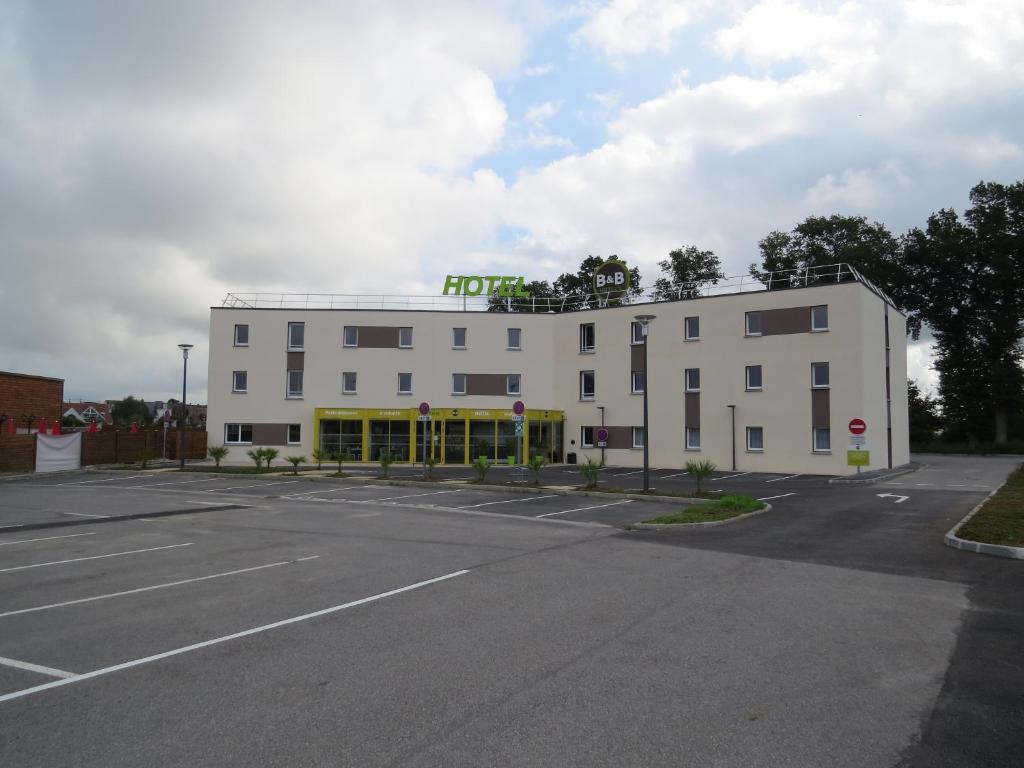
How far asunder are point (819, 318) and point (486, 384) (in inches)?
725

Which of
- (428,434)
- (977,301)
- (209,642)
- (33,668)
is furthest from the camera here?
(977,301)

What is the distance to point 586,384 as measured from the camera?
4122cm

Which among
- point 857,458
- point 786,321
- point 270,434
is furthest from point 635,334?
point 270,434

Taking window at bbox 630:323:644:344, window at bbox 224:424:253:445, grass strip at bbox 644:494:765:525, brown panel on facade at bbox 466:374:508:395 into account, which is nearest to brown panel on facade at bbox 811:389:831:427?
window at bbox 630:323:644:344

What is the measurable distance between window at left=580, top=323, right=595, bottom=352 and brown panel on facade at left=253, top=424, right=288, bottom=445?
1805 cm

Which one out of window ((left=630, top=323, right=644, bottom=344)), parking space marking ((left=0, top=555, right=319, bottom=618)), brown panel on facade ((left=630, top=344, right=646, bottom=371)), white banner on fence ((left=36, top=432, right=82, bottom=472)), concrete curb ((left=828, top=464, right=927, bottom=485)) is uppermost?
window ((left=630, top=323, right=644, bottom=344))

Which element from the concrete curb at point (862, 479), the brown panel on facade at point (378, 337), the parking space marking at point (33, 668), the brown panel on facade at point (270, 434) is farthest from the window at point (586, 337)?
the parking space marking at point (33, 668)

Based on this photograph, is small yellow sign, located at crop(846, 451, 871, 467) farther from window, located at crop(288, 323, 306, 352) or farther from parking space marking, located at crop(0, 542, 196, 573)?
window, located at crop(288, 323, 306, 352)

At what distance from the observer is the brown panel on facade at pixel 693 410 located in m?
36.8

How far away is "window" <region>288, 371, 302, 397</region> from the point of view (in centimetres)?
4081

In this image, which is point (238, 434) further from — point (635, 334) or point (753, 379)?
point (753, 379)

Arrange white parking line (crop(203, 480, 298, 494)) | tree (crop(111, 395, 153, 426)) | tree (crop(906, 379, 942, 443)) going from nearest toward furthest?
white parking line (crop(203, 480, 298, 494)) < tree (crop(906, 379, 942, 443)) < tree (crop(111, 395, 153, 426))

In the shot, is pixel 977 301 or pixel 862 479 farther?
pixel 977 301

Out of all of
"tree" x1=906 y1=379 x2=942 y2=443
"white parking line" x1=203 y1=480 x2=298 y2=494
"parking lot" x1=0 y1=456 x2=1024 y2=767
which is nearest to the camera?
"parking lot" x1=0 y1=456 x2=1024 y2=767
